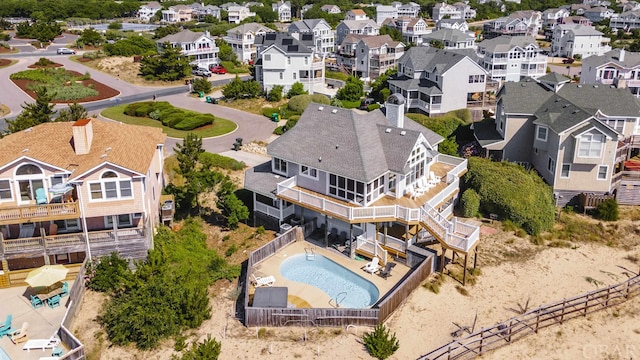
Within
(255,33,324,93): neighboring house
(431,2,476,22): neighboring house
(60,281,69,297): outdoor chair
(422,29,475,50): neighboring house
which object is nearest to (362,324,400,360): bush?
(60,281,69,297): outdoor chair

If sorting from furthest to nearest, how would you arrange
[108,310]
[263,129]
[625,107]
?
[263,129] < [625,107] < [108,310]

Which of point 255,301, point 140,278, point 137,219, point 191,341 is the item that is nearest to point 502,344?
point 255,301

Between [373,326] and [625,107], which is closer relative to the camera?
[373,326]

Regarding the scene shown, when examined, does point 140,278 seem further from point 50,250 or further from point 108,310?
point 50,250

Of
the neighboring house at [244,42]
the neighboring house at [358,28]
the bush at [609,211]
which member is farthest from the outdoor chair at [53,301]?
the neighboring house at [358,28]

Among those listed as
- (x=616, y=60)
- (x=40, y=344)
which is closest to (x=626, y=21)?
(x=616, y=60)

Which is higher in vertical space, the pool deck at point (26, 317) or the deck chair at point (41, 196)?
the deck chair at point (41, 196)

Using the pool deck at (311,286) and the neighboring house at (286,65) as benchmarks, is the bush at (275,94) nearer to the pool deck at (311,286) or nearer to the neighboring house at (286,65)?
the neighboring house at (286,65)
